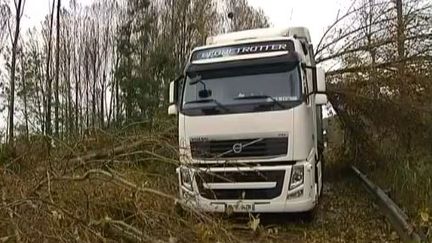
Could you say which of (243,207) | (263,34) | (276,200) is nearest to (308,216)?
(276,200)

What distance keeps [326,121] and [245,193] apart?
5.86 m

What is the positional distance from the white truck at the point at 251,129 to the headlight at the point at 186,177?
0.05ft

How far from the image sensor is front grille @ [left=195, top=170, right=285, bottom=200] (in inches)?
331

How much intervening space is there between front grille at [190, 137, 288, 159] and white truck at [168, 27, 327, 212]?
15mm

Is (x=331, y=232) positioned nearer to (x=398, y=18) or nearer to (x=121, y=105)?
(x=398, y=18)

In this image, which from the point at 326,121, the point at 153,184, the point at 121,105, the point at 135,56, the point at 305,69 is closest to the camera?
the point at 153,184

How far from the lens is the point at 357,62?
42.8ft

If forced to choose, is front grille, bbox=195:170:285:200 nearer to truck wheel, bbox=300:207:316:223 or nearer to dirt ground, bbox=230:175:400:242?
dirt ground, bbox=230:175:400:242

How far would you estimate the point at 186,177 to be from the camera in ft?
28.0

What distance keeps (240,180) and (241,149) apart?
476 mm

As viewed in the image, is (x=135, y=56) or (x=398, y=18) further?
(x=135, y=56)

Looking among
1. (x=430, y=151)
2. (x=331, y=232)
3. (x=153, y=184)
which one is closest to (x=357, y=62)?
(x=430, y=151)

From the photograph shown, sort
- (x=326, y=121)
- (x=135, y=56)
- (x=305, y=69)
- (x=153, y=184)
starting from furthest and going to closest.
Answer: (x=135, y=56)
(x=326, y=121)
(x=305, y=69)
(x=153, y=184)

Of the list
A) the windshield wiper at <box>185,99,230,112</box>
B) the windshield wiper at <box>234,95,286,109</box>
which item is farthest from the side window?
the windshield wiper at <box>185,99,230,112</box>
